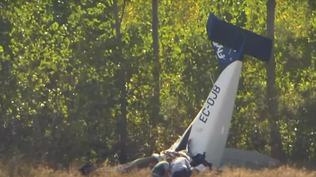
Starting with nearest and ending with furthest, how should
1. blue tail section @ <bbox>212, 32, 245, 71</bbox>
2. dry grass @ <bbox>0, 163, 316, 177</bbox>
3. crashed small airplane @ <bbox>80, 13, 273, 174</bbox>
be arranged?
dry grass @ <bbox>0, 163, 316, 177</bbox> → crashed small airplane @ <bbox>80, 13, 273, 174</bbox> → blue tail section @ <bbox>212, 32, 245, 71</bbox>

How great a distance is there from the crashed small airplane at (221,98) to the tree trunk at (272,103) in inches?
119

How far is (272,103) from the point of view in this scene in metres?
17.9

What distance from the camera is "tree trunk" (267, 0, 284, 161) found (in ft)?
58.1

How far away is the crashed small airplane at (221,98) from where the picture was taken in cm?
1440

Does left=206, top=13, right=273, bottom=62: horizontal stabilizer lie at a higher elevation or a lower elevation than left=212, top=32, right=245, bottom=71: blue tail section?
higher

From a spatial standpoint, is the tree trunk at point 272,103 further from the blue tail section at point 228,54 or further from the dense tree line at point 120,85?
the blue tail section at point 228,54

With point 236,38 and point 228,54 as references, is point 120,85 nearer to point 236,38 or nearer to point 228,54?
point 228,54

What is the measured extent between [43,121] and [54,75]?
1.33 m

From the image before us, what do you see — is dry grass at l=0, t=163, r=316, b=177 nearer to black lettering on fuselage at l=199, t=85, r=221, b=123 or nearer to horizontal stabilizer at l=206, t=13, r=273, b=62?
black lettering on fuselage at l=199, t=85, r=221, b=123

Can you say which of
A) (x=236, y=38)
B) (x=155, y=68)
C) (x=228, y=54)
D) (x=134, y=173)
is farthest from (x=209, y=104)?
(x=155, y=68)

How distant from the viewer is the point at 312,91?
17875 millimetres

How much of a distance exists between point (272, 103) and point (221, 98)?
12.1ft

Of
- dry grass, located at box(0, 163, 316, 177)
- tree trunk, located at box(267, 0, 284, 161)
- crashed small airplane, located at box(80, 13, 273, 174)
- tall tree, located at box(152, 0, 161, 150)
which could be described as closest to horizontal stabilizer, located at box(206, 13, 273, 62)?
crashed small airplane, located at box(80, 13, 273, 174)

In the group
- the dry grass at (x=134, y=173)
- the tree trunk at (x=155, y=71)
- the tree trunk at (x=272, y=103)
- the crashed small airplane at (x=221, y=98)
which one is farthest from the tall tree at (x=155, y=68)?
the dry grass at (x=134, y=173)
